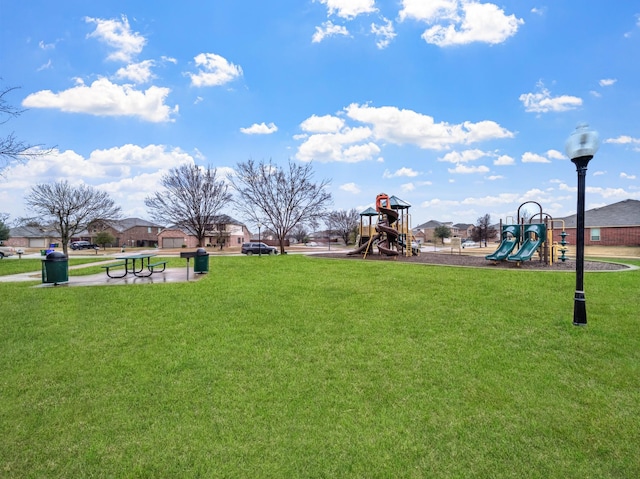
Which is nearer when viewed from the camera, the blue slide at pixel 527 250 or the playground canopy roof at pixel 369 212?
the blue slide at pixel 527 250

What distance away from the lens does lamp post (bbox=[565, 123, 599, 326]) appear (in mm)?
5902

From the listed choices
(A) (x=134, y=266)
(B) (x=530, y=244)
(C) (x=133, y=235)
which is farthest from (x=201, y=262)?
(C) (x=133, y=235)

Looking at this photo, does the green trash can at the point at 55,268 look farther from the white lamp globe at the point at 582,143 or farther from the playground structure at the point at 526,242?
the playground structure at the point at 526,242

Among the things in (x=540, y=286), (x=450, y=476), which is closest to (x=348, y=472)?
(x=450, y=476)

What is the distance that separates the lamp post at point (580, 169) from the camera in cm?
590

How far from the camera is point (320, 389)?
411cm

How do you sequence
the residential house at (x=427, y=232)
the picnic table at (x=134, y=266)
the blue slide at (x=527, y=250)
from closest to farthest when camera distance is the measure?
the picnic table at (x=134, y=266) < the blue slide at (x=527, y=250) < the residential house at (x=427, y=232)

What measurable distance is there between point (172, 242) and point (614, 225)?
63365 millimetres

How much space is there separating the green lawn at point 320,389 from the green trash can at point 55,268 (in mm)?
2636

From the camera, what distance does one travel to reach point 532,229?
15445 mm

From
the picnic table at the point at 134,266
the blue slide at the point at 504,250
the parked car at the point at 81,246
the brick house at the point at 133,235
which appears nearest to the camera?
the picnic table at the point at 134,266

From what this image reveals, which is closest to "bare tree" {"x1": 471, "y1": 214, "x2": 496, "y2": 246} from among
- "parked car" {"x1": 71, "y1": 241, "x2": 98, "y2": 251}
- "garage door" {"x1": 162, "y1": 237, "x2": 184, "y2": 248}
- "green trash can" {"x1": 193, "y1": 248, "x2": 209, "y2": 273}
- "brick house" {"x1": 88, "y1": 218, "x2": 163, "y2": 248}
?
"garage door" {"x1": 162, "y1": 237, "x2": 184, "y2": 248}

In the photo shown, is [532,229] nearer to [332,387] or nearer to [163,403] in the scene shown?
[332,387]

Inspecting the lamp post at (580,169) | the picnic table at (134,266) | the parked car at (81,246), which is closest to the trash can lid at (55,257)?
the picnic table at (134,266)
